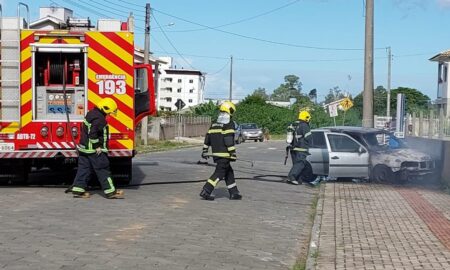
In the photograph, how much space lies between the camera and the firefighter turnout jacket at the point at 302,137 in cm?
1512

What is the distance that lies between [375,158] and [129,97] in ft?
21.3

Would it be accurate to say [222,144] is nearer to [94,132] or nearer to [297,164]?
[94,132]

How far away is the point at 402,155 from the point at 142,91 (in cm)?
640

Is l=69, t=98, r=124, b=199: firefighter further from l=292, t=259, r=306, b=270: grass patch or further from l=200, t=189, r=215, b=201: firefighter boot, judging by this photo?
l=292, t=259, r=306, b=270: grass patch

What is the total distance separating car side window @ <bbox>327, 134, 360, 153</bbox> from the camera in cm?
1566

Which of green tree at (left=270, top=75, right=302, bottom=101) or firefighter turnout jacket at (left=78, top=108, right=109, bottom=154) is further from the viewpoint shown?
green tree at (left=270, top=75, right=302, bottom=101)

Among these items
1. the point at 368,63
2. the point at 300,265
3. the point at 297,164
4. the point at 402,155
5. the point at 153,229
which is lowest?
the point at 300,265

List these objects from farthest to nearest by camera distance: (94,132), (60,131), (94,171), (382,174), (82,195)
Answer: (382,174) < (60,131) < (82,195) < (94,171) < (94,132)

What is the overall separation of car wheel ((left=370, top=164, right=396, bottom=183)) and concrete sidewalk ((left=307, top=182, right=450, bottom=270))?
0.89m

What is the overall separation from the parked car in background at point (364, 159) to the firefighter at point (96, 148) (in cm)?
607

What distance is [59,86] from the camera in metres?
12.2

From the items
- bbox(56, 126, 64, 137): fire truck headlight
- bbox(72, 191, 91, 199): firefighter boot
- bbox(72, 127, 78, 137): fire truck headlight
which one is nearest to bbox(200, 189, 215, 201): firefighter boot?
bbox(72, 191, 91, 199): firefighter boot

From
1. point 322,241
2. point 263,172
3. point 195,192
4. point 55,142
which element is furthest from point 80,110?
point 263,172

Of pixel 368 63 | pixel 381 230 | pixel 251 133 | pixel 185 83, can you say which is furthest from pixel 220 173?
pixel 185 83
